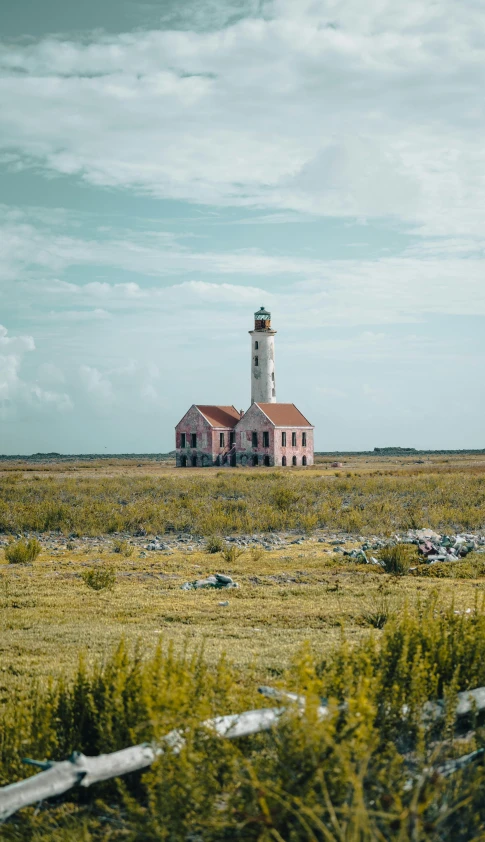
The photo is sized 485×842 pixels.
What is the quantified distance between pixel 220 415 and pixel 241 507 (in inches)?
1551

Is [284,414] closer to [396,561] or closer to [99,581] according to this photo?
[396,561]

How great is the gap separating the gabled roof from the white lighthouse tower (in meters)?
2.42

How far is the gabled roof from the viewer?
61.4 m

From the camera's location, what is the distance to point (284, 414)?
207ft

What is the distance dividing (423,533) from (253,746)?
16764 mm

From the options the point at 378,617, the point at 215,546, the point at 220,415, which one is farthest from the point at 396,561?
the point at 220,415

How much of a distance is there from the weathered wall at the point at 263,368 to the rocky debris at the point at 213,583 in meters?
52.1

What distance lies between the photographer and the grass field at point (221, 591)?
8.36m

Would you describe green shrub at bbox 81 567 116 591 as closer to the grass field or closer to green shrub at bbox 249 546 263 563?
the grass field

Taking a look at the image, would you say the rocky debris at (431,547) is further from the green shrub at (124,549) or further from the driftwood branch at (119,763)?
the driftwood branch at (119,763)

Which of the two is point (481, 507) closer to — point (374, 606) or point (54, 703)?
point (374, 606)

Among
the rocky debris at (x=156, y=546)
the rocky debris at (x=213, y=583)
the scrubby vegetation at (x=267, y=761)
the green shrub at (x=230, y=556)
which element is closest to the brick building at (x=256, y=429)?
the rocky debris at (x=156, y=546)

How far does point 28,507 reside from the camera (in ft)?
85.5

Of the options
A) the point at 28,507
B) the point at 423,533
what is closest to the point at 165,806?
the point at 423,533
